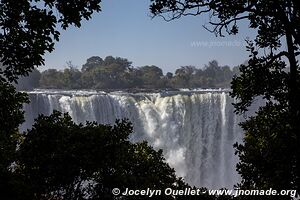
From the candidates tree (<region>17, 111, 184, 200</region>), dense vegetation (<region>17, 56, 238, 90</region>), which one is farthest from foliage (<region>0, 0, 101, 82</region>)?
dense vegetation (<region>17, 56, 238, 90</region>)

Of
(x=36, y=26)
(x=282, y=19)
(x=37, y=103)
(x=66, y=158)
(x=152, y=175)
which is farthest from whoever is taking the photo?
(x=37, y=103)

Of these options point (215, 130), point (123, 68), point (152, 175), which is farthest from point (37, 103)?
point (123, 68)

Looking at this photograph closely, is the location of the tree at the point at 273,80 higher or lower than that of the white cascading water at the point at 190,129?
higher

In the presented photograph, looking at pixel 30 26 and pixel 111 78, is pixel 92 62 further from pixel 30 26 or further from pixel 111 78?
pixel 30 26

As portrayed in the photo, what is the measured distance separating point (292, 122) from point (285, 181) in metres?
1.01

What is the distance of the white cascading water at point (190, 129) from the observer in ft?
129

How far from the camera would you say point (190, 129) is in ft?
133

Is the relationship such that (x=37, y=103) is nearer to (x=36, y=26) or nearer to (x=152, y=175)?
(x=152, y=175)

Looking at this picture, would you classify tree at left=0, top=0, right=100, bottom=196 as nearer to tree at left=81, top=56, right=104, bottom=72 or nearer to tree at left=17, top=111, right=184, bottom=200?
tree at left=17, top=111, right=184, bottom=200

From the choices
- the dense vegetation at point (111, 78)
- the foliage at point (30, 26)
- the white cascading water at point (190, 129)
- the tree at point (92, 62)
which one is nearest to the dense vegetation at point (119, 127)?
the foliage at point (30, 26)

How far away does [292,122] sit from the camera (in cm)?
599

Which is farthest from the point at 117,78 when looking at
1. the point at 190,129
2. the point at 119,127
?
the point at 119,127

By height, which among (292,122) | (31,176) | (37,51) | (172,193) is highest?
(37,51)

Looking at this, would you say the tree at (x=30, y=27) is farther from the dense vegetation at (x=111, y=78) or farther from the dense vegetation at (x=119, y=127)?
the dense vegetation at (x=111, y=78)
